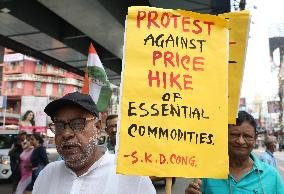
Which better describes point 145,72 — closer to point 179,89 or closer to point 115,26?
point 179,89

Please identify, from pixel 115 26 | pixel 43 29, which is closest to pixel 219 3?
pixel 115 26

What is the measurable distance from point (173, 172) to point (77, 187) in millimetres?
523

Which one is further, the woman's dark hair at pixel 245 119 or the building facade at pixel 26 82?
the building facade at pixel 26 82

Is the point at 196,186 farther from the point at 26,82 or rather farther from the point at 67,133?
the point at 26,82

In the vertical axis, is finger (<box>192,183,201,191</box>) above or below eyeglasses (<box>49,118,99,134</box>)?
below

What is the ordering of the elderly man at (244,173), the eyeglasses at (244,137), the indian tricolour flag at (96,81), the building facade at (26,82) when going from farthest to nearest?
the building facade at (26,82)
the indian tricolour flag at (96,81)
the eyeglasses at (244,137)
the elderly man at (244,173)

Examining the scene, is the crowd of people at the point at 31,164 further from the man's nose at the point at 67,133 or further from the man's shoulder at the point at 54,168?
the man's nose at the point at 67,133

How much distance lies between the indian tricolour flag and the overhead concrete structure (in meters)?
3.31

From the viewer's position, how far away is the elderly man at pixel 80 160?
225 centimetres

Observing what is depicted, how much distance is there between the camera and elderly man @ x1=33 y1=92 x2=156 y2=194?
88.7 inches

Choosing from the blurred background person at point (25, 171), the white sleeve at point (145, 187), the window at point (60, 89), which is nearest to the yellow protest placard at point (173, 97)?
the white sleeve at point (145, 187)

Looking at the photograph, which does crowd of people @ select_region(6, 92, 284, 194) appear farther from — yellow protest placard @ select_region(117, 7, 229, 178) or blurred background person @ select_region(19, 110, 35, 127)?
blurred background person @ select_region(19, 110, 35, 127)

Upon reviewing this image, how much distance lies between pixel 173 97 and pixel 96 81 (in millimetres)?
2999

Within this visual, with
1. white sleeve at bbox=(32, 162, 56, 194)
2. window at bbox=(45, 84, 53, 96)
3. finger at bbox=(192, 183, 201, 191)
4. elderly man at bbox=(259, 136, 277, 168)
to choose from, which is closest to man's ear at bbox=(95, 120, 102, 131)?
white sleeve at bbox=(32, 162, 56, 194)
